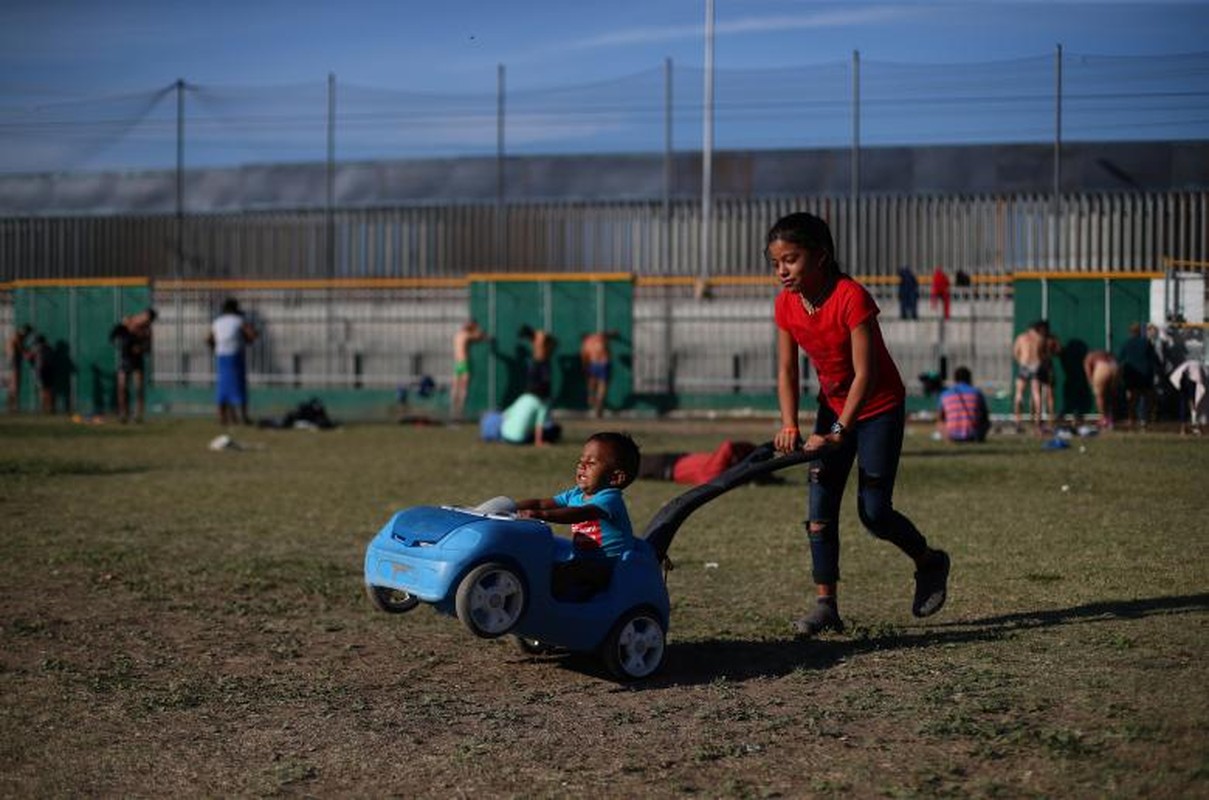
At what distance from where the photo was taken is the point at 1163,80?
73.9ft

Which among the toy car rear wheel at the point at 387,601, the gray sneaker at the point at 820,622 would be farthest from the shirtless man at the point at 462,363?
the toy car rear wheel at the point at 387,601

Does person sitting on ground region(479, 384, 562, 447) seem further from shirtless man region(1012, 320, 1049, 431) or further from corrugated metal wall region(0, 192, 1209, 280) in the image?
corrugated metal wall region(0, 192, 1209, 280)

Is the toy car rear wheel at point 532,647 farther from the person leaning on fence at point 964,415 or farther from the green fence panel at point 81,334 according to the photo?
the green fence panel at point 81,334

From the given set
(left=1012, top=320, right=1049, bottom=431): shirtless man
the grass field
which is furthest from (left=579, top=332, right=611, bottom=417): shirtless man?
the grass field

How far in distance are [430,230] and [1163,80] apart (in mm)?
15411

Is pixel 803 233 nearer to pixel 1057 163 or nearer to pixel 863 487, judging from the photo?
pixel 863 487

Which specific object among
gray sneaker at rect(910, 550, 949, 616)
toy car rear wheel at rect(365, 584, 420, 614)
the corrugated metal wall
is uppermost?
the corrugated metal wall

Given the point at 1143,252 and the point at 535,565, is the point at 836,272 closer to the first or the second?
the point at 535,565

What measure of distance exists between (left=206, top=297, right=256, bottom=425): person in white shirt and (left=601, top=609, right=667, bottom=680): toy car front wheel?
2112 cm

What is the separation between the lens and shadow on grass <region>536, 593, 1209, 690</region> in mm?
6676

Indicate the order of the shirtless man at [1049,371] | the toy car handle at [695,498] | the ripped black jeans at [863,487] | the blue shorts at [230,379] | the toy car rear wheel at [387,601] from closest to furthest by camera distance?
the toy car rear wheel at [387,601], the toy car handle at [695,498], the ripped black jeans at [863,487], the shirtless man at [1049,371], the blue shorts at [230,379]

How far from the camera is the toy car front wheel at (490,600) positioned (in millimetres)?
6020

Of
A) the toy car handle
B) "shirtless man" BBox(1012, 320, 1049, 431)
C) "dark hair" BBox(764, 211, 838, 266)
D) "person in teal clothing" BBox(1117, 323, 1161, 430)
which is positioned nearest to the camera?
the toy car handle

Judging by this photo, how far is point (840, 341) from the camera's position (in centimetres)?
730
